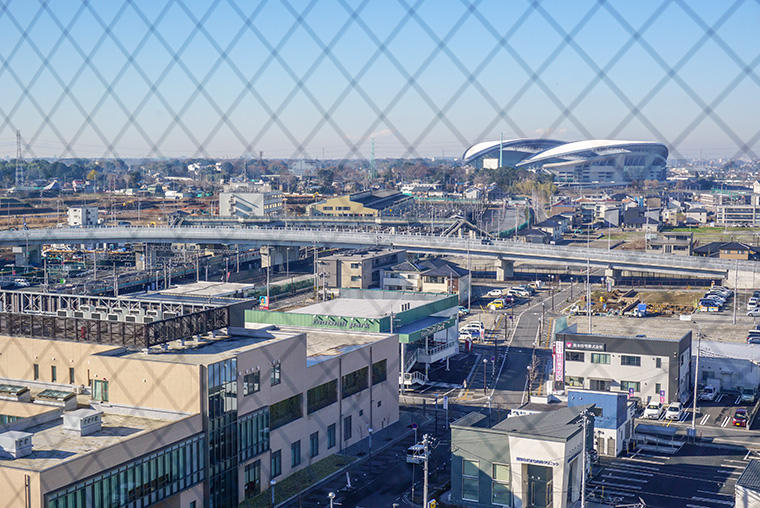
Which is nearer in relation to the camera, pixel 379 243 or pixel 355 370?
pixel 355 370

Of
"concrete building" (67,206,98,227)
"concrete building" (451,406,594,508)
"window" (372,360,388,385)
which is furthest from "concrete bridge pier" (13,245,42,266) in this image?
"concrete building" (451,406,594,508)

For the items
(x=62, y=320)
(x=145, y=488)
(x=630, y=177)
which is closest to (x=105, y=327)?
(x=62, y=320)

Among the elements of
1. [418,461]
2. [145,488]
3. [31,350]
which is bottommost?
[418,461]

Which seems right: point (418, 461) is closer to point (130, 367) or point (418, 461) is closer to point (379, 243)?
point (130, 367)

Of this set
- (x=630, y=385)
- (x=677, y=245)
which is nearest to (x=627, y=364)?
(x=630, y=385)

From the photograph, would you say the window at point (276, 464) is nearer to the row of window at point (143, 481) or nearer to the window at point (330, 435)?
the window at point (330, 435)

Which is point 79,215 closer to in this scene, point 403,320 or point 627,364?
point 403,320

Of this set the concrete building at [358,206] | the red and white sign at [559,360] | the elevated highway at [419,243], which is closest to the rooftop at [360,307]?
the red and white sign at [559,360]

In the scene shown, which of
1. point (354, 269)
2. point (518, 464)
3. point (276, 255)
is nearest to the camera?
point (518, 464)
